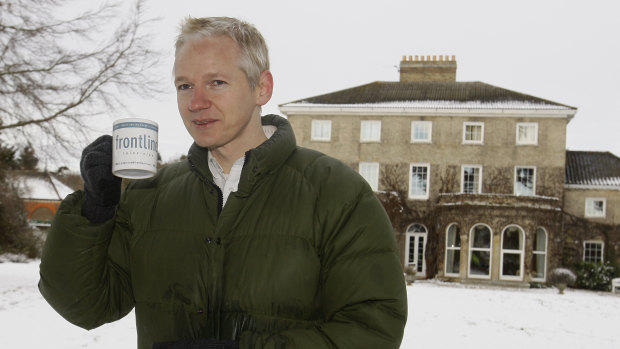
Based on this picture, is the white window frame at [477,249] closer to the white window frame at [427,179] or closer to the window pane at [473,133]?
the white window frame at [427,179]

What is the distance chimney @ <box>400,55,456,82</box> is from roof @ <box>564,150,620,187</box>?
829 centimetres

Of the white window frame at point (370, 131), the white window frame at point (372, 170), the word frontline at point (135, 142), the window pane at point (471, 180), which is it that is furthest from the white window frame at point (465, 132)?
the word frontline at point (135, 142)

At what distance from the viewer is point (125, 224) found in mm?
2527

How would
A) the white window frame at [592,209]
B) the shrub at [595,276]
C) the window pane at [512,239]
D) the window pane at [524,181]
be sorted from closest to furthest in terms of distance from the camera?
the shrub at [595,276] → the window pane at [512,239] → the white window frame at [592,209] → the window pane at [524,181]

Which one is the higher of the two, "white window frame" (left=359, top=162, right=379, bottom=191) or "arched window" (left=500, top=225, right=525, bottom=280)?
"white window frame" (left=359, top=162, right=379, bottom=191)

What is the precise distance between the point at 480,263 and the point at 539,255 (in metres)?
3.17

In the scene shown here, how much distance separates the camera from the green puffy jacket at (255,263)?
7.03 ft

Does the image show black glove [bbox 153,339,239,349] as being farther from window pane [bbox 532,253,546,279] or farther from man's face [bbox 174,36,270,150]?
window pane [bbox 532,253,546,279]

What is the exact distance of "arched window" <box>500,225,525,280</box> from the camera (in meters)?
26.3

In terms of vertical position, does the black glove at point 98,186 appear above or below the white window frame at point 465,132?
below

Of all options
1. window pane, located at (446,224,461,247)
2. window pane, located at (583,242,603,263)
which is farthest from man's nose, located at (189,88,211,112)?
window pane, located at (583,242,603,263)

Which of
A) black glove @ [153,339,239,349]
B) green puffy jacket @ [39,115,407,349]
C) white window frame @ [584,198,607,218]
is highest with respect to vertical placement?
green puffy jacket @ [39,115,407,349]

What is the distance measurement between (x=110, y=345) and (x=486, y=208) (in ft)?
72.7

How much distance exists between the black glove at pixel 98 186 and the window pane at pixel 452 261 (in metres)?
26.7
